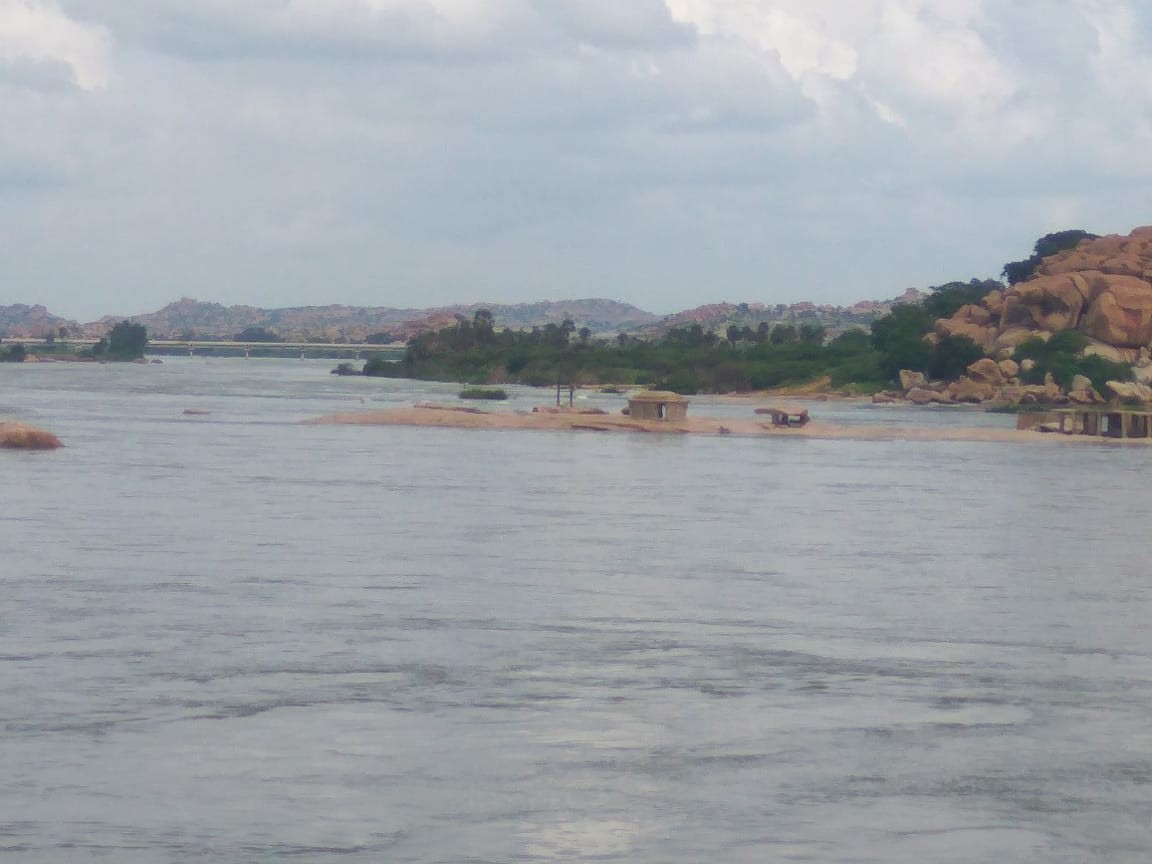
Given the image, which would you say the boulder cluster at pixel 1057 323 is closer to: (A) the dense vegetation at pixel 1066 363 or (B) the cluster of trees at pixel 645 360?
(A) the dense vegetation at pixel 1066 363

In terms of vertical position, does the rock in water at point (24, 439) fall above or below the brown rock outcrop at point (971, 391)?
below

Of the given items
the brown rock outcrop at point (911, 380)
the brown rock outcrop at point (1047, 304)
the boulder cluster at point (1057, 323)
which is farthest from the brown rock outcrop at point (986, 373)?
the brown rock outcrop at point (1047, 304)

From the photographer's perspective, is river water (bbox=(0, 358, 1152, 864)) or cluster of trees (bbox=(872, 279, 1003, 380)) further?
cluster of trees (bbox=(872, 279, 1003, 380))

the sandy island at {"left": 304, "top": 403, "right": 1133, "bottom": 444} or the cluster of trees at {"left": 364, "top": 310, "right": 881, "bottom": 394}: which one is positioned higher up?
the cluster of trees at {"left": 364, "top": 310, "right": 881, "bottom": 394}

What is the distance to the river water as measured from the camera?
12.0 m

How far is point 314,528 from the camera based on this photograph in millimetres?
29984

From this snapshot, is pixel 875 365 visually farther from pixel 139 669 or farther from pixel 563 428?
pixel 139 669

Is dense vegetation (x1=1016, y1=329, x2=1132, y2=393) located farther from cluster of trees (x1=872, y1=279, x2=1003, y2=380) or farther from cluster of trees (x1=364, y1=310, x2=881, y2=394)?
cluster of trees (x1=364, y1=310, x2=881, y2=394)

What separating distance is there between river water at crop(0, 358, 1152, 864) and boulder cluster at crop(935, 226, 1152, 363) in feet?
262

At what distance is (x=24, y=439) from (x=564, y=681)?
35.0 meters

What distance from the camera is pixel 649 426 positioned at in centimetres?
7069

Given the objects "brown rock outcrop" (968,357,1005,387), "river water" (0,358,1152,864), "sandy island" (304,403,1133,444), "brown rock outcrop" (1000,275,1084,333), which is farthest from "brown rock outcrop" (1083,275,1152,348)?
"river water" (0,358,1152,864)

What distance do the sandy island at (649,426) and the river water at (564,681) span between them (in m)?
33.6

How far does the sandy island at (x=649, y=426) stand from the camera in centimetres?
7012
